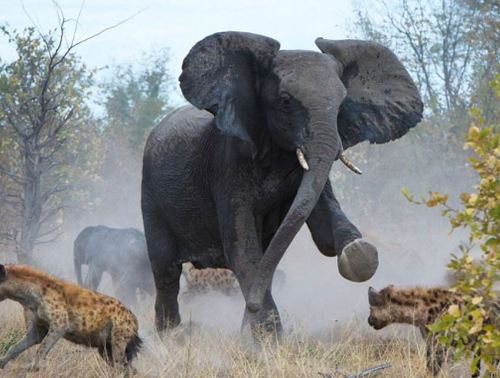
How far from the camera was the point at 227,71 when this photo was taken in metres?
8.17

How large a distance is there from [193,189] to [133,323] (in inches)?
93.6

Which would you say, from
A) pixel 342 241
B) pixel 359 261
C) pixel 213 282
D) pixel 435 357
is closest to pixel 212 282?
pixel 213 282

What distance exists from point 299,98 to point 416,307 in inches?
68.5

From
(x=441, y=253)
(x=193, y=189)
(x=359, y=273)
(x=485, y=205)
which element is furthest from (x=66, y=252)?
(x=485, y=205)

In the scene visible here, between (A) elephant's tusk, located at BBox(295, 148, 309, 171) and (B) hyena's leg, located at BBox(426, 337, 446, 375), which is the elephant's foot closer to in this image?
(A) elephant's tusk, located at BBox(295, 148, 309, 171)

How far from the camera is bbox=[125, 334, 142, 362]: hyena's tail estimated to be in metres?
6.91

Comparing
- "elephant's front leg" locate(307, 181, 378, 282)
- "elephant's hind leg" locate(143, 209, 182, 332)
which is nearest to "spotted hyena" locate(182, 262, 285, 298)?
"elephant's hind leg" locate(143, 209, 182, 332)

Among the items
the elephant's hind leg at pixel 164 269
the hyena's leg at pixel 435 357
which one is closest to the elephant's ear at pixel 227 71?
the elephant's hind leg at pixel 164 269

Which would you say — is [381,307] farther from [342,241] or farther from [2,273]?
[2,273]

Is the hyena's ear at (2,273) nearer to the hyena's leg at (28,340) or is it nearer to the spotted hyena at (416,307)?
the hyena's leg at (28,340)

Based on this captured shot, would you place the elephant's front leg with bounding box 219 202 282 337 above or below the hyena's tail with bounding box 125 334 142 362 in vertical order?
above

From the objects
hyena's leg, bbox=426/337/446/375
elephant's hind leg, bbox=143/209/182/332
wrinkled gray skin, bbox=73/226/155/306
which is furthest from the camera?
wrinkled gray skin, bbox=73/226/155/306

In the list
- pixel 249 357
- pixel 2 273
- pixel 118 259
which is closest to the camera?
pixel 2 273

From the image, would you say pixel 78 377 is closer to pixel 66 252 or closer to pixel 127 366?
pixel 127 366
